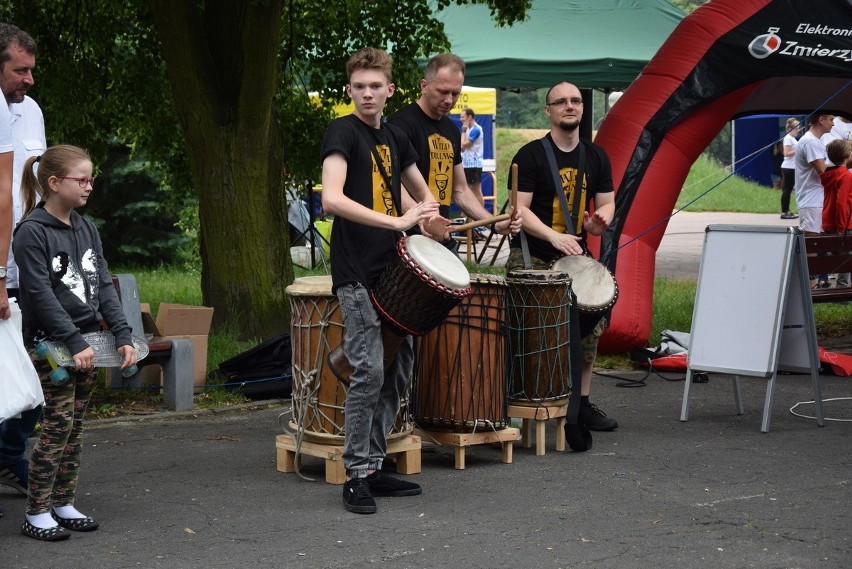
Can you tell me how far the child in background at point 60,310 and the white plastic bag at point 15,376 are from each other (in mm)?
224

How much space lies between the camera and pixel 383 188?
559 centimetres

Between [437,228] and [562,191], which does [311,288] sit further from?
[562,191]

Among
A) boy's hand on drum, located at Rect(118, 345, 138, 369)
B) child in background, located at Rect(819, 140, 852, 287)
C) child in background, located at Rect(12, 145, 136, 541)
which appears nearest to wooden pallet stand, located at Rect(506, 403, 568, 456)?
boy's hand on drum, located at Rect(118, 345, 138, 369)

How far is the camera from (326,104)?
38.2 ft

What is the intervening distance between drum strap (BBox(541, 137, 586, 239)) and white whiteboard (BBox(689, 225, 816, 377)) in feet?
3.69

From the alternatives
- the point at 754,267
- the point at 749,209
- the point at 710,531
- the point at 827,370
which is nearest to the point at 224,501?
the point at 710,531

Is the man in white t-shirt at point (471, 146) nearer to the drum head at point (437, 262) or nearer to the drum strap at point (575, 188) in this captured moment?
the drum strap at point (575, 188)

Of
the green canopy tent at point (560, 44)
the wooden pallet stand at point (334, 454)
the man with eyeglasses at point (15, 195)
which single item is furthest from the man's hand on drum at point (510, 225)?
the green canopy tent at point (560, 44)

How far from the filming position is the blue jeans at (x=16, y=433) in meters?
5.54

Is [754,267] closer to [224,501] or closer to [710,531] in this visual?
[710,531]

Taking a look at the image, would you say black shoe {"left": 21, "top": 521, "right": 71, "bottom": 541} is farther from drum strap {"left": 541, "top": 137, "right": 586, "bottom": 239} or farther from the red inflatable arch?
the red inflatable arch

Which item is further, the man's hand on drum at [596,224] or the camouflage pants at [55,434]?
the man's hand on drum at [596,224]

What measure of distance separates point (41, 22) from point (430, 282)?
6826mm

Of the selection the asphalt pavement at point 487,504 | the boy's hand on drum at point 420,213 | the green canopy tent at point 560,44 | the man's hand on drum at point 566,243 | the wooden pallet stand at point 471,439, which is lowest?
the asphalt pavement at point 487,504
